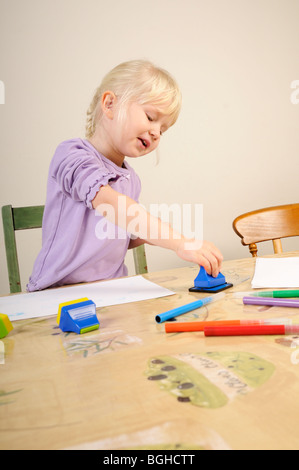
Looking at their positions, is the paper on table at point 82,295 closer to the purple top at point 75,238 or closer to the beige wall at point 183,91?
the purple top at point 75,238

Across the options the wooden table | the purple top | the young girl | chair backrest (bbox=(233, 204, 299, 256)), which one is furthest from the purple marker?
chair backrest (bbox=(233, 204, 299, 256))

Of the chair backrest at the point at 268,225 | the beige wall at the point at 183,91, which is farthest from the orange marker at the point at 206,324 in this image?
the beige wall at the point at 183,91

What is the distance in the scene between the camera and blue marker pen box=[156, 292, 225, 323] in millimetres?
483

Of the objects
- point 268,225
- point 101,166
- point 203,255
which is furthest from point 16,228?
point 268,225

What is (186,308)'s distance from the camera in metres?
0.52

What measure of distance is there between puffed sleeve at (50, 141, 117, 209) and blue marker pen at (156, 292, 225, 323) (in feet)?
0.96

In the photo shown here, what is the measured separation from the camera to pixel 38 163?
5.70 ft

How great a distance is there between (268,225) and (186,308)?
2.30 ft

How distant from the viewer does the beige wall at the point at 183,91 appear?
1698 mm

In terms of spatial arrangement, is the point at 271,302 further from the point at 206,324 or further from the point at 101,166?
the point at 101,166

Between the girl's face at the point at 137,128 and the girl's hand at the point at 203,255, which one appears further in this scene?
the girl's face at the point at 137,128

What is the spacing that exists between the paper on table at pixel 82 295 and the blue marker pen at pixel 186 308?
0.09 metres

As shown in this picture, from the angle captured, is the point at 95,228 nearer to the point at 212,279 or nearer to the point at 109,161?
the point at 109,161

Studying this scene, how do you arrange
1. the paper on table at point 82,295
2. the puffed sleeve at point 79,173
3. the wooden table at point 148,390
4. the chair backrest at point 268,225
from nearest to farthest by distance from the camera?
the wooden table at point 148,390 < the paper on table at point 82,295 < the puffed sleeve at point 79,173 < the chair backrest at point 268,225
